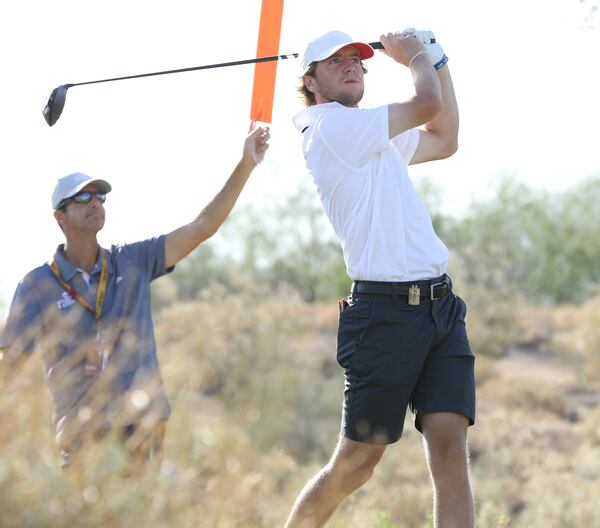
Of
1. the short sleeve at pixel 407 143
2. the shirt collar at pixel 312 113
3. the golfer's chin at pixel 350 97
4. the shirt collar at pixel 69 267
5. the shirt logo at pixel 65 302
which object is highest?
the golfer's chin at pixel 350 97

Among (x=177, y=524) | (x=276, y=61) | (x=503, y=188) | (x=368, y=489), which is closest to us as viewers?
(x=177, y=524)

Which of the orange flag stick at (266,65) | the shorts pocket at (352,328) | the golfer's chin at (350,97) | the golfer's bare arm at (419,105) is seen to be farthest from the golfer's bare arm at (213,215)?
the golfer's bare arm at (419,105)

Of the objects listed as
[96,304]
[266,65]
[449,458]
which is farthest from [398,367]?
[266,65]

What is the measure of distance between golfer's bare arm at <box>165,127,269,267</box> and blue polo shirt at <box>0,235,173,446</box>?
0.21 ft

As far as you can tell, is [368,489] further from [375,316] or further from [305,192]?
[305,192]

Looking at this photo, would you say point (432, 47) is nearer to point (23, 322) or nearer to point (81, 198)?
point (81, 198)

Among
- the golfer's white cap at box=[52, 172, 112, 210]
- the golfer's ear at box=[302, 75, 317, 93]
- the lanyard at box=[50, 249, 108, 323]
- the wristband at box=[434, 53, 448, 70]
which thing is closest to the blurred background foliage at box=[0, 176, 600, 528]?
the lanyard at box=[50, 249, 108, 323]

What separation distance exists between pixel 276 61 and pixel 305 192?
91.2 ft

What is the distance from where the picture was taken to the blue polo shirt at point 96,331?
487 cm

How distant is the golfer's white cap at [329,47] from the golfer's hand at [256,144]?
57 centimetres

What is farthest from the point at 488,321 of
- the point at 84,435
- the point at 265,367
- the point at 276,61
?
the point at 84,435

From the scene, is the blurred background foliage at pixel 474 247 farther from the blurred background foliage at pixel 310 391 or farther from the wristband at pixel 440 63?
the wristband at pixel 440 63

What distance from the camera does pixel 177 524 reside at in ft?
12.1

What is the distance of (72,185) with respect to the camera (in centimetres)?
606
